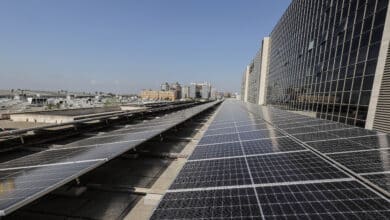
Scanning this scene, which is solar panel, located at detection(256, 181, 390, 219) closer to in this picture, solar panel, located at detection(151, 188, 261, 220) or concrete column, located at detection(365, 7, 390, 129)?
solar panel, located at detection(151, 188, 261, 220)

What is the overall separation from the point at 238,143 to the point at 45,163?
844 centimetres

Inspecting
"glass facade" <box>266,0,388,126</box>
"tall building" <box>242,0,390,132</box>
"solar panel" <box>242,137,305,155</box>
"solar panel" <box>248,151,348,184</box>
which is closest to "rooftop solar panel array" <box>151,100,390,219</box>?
"solar panel" <box>248,151,348,184</box>

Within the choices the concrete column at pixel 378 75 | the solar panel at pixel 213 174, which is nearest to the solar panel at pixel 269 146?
the solar panel at pixel 213 174

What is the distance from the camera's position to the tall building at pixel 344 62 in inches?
679

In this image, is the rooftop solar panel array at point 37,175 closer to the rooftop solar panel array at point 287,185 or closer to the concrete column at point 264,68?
the rooftop solar panel array at point 287,185

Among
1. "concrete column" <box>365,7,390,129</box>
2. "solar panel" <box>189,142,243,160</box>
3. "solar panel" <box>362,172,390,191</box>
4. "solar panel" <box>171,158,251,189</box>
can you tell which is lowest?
"solar panel" <box>189,142,243,160</box>

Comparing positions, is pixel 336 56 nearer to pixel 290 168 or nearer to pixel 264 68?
pixel 290 168

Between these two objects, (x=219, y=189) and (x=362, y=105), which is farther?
(x=362, y=105)

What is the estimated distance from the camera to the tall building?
1723cm

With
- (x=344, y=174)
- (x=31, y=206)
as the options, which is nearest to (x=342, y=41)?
(x=344, y=174)

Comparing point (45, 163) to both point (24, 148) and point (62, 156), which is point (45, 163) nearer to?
point (62, 156)

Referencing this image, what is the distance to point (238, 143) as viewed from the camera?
9.98 m

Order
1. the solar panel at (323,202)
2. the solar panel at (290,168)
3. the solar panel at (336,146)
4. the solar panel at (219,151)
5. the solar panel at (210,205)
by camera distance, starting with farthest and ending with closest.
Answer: the solar panel at (219,151)
the solar panel at (336,146)
the solar panel at (290,168)
the solar panel at (210,205)
the solar panel at (323,202)

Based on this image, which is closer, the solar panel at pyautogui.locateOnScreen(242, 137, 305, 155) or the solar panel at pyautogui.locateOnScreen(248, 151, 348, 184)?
the solar panel at pyautogui.locateOnScreen(248, 151, 348, 184)
